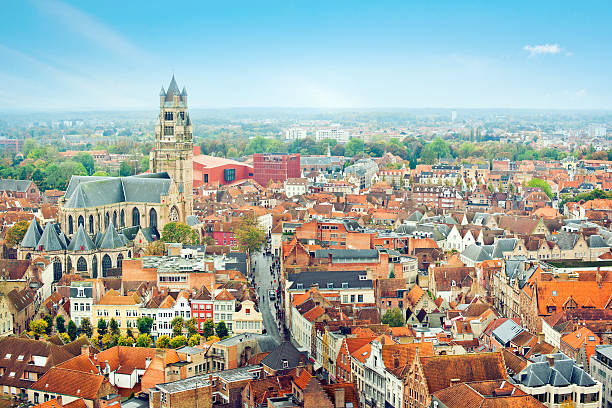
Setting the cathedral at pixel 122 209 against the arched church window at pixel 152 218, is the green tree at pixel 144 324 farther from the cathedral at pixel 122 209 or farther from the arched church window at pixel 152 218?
the arched church window at pixel 152 218

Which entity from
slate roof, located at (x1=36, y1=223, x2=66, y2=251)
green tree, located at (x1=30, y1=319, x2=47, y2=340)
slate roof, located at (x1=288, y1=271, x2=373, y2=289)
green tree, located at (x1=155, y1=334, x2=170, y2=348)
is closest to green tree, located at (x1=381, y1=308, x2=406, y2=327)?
slate roof, located at (x1=288, y1=271, x2=373, y2=289)

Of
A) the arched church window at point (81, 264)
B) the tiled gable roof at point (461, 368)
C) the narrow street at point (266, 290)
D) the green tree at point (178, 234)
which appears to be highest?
the tiled gable roof at point (461, 368)

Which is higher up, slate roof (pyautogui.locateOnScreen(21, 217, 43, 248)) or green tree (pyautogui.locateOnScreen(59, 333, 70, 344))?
slate roof (pyautogui.locateOnScreen(21, 217, 43, 248))

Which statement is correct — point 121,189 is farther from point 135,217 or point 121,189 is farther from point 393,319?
point 393,319

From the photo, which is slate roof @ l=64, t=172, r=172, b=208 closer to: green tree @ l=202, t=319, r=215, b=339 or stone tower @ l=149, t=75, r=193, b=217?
stone tower @ l=149, t=75, r=193, b=217

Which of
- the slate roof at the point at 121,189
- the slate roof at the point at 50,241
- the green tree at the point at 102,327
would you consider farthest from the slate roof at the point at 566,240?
the slate roof at the point at 50,241

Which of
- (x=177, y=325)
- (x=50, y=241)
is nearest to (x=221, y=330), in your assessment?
(x=177, y=325)
